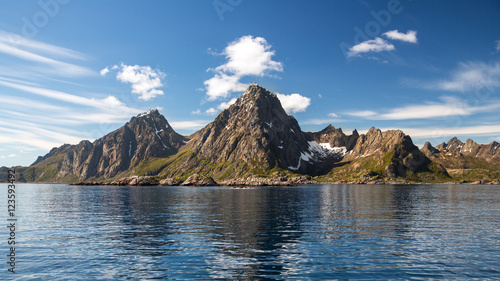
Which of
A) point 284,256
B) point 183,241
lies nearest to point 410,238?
point 284,256

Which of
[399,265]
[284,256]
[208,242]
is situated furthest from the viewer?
[208,242]

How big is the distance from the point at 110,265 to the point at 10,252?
14.6m

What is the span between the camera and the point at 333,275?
24766 mm

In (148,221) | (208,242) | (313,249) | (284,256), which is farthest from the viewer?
(148,221)

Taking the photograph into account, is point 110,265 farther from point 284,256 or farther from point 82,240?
point 284,256

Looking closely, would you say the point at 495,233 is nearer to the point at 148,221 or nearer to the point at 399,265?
the point at 399,265

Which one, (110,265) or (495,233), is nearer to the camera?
(110,265)

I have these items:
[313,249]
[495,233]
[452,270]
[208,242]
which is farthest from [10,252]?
A: [495,233]

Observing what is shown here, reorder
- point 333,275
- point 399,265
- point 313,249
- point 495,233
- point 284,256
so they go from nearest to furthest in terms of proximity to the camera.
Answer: point 333,275
point 399,265
point 284,256
point 313,249
point 495,233

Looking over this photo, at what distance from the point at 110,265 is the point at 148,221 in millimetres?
28605

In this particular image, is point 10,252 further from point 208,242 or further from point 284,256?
point 284,256

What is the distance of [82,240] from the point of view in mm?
38938

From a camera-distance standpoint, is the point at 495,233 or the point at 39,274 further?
the point at 495,233

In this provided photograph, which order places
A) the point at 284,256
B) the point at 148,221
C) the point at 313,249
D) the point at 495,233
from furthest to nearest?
1. the point at 148,221
2. the point at 495,233
3. the point at 313,249
4. the point at 284,256
